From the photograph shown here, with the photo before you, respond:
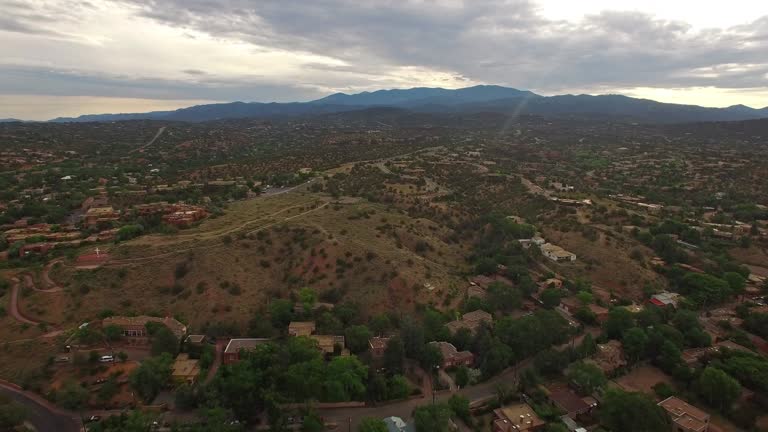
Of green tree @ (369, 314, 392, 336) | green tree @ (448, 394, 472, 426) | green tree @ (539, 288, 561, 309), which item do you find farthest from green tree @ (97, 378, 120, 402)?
green tree @ (539, 288, 561, 309)

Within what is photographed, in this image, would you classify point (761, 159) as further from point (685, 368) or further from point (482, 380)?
point (482, 380)

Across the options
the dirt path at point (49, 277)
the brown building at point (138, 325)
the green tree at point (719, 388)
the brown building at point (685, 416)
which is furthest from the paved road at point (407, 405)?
the dirt path at point (49, 277)

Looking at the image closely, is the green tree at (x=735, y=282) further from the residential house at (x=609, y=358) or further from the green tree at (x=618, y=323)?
the residential house at (x=609, y=358)

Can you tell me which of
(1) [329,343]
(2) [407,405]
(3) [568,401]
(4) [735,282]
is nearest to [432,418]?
(2) [407,405]

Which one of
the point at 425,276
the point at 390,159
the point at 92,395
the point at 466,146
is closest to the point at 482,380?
the point at 425,276

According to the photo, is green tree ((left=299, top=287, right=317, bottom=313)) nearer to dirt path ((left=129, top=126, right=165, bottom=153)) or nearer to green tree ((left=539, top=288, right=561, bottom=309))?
green tree ((left=539, top=288, right=561, bottom=309))

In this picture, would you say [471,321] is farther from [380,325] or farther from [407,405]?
[407,405]
